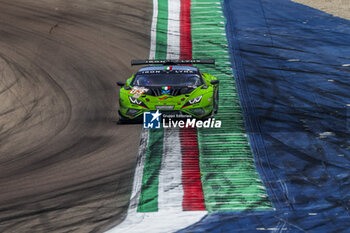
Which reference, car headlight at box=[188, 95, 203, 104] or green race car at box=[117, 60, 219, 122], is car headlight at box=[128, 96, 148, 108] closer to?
green race car at box=[117, 60, 219, 122]

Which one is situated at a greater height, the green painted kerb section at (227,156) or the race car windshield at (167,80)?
the race car windshield at (167,80)

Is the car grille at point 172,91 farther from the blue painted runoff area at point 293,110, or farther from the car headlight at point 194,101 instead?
the blue painted runoff area at point 293,110

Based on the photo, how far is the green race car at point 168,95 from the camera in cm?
1300

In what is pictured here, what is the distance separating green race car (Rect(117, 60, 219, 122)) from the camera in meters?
13.0

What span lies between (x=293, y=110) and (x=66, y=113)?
5.75 meters

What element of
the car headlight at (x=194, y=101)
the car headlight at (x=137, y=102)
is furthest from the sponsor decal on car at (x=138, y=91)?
the car headlight at (x=194, y=101)

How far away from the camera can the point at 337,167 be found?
11.3 metres

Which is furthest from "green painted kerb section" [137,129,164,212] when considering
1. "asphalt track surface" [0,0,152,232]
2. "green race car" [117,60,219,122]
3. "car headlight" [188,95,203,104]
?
"car headlight" [188,95,203,104]

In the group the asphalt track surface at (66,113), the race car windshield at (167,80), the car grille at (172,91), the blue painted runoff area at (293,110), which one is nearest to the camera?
the blue painted runoff area at (293,110)

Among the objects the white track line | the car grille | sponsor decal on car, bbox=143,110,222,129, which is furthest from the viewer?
the car grille

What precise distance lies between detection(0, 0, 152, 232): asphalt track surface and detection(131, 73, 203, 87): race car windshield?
3.49ft

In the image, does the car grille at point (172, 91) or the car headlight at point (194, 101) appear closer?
the car headlight at point (194, 101)

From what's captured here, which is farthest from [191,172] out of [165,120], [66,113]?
[66,113]

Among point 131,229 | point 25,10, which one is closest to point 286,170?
point 131,229
